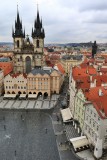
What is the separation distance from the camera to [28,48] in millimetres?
114250

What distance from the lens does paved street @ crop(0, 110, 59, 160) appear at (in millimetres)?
49781

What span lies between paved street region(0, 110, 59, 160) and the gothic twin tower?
144 ft

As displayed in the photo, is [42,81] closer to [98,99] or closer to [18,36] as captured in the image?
[18,36]

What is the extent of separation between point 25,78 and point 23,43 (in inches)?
1200

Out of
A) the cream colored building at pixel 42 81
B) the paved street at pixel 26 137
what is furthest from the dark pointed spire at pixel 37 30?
the paved street at pixel 26 137

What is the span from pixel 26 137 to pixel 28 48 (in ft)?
214

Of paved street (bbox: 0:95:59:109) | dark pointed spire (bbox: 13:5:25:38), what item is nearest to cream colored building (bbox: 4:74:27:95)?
paved street (bbox: 0:95:59:109)

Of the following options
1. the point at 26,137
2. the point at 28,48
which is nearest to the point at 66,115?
the point at 26,137

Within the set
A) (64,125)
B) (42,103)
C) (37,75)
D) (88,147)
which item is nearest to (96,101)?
(88,147)

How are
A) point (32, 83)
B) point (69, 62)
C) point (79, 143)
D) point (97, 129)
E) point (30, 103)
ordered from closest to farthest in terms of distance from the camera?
point (97, 129), point (79, 143), point (30, 103), point (32, 83), point (69, 62)

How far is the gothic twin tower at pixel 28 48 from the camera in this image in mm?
114062

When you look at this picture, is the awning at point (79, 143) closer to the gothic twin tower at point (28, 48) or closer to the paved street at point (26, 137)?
the paved street at point (26, 137)

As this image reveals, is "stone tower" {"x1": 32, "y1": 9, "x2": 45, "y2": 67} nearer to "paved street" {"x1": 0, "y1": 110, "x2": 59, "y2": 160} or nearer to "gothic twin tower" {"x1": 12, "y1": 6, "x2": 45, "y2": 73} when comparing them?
"gothic twin tower" {"x1": 12, "y1": 6, "x2": 45, "y2": 73}

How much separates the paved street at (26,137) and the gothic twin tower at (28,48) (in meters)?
43.9
